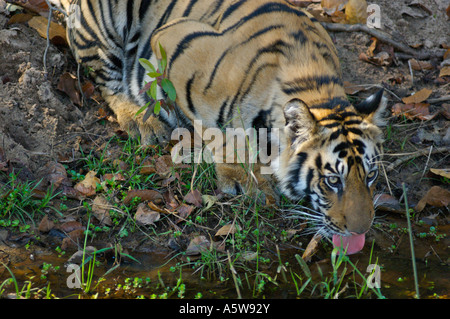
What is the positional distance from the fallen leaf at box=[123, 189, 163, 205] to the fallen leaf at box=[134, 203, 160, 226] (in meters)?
0.11

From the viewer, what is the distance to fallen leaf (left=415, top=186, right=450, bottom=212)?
3893 mm

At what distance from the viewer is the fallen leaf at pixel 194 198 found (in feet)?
12.3

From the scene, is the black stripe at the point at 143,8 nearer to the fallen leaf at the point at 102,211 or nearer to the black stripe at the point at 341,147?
the fallen leaf at the point at 102,211

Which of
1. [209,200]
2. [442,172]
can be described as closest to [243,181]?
[209,200]

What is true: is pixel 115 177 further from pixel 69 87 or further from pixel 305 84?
pixel 305 84

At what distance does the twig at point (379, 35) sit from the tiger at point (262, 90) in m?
1.35

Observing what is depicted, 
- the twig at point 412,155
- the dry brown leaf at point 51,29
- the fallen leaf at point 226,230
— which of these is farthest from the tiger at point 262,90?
the twig at point 412,155

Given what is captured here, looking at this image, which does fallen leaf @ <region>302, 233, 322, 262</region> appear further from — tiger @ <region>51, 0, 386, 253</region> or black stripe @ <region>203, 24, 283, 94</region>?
black stripe @ <region>203, 24, 283, 94</region>

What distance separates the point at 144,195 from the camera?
3775 millimetres

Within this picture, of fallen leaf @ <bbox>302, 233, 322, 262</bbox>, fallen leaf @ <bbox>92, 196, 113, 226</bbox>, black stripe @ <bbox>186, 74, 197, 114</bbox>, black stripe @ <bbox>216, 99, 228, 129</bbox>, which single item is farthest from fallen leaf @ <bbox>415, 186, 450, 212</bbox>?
fallen leaf @ <bbox>92, 196, 113, 226</bbox>

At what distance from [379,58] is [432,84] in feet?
Answer: 1.71
